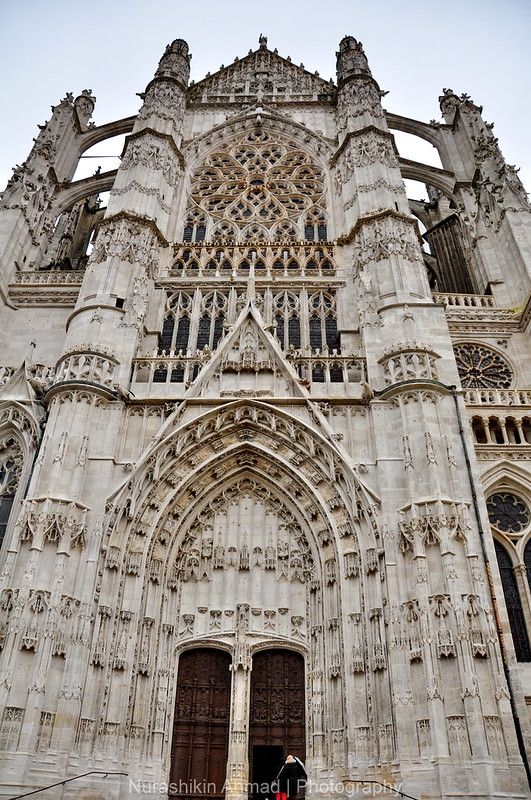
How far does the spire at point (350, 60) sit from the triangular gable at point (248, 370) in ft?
46.6

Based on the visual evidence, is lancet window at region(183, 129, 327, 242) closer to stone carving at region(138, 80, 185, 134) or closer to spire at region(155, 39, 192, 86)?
stone carving at region(138, 80, 185, 134)

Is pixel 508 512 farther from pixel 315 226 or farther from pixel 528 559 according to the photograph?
pixel 315 226

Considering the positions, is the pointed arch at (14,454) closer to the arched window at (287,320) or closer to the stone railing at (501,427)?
the arched window at (287,320)

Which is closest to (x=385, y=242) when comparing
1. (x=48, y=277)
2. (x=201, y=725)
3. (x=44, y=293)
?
(x=44, y=293)

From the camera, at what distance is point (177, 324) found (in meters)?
17.8

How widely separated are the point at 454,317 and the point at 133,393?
10049 millimetres

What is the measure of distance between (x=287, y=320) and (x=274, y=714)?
10.1 metres

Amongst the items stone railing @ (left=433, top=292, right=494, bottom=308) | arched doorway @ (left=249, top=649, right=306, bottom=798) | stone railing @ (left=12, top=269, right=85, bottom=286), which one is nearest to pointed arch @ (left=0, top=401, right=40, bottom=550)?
stone railing @ (left=12, top=269, right=85, bottom=286)

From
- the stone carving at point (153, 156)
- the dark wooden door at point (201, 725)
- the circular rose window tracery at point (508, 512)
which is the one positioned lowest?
the dark wooden door at point (201, 725)

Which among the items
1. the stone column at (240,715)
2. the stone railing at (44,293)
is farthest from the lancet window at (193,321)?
the stone column at (240,715)

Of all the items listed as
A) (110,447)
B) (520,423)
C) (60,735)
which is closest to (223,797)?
(60,735)

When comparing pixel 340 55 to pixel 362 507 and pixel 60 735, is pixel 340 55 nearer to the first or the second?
pixel 362 507

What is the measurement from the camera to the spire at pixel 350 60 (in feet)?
81.1

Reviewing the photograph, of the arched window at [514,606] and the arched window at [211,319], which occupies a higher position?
the arched window at [211,319]
